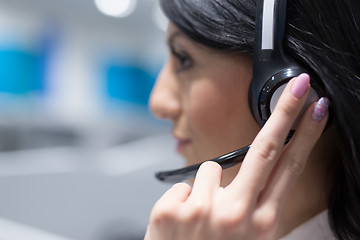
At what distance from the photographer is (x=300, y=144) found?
52cm

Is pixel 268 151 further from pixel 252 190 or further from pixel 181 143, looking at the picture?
pixel 181 143

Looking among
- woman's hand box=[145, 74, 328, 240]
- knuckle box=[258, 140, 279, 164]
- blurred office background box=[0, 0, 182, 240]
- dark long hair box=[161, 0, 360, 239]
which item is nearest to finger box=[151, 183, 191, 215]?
woman's hand box=[145, 74, 328, 240]

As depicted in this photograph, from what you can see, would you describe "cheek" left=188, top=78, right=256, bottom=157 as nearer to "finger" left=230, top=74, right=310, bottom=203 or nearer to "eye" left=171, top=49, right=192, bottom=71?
"eye" left=171, top=49, right=192, bottom=71

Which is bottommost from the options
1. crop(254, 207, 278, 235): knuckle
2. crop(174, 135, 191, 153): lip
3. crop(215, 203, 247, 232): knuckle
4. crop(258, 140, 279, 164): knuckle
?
crop(174, 135, 191, 153): lip

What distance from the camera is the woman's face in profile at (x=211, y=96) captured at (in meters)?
0.66

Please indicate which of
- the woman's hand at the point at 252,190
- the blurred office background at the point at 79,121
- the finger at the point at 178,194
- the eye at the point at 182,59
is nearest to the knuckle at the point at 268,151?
the woman's hand at the point at 252,190

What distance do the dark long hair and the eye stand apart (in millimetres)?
87

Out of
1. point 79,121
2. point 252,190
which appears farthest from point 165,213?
point 79,121

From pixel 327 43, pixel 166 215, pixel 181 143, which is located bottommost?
pixel 181 143

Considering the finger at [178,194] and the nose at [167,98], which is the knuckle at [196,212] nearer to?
the finger at [178,194]

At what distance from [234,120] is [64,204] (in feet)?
4.49

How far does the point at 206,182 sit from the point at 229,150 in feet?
0.64

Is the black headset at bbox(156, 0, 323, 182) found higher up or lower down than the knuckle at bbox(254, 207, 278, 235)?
higher up

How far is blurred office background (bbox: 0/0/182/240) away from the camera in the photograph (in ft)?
5.86
